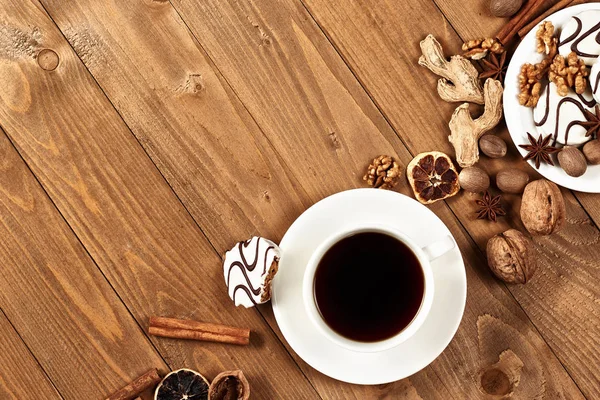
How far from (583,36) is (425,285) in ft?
1.71

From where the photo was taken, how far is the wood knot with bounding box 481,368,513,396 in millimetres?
1227

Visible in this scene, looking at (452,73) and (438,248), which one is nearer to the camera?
(438,248)

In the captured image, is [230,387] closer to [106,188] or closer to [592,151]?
[106,188]

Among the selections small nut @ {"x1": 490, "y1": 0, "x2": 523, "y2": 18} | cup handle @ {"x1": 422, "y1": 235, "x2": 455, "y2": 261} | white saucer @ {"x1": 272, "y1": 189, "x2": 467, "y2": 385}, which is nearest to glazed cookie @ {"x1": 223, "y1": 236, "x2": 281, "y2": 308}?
white saucer @ {"x1": 272, "y1": 189, "x2": 467, "y2": 385}

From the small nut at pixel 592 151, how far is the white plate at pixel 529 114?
0.8 inches

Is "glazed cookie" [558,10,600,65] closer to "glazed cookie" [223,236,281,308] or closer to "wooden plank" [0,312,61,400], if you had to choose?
"glazed cookie" [223,236,281,308]

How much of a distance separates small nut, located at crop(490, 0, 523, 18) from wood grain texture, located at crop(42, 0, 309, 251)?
0.49 meters

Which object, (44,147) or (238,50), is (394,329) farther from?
(44,147)

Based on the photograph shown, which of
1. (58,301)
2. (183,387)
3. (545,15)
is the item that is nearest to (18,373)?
(58,301)

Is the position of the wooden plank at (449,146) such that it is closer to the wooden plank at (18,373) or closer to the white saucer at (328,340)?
the white saucer at (328,340)

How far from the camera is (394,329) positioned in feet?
3.67

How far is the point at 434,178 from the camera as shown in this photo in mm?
1208

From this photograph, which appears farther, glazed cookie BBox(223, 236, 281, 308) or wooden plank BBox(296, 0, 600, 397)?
wooden plank BBox(296, 0, 600, 397)

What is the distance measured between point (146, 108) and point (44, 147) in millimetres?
206
